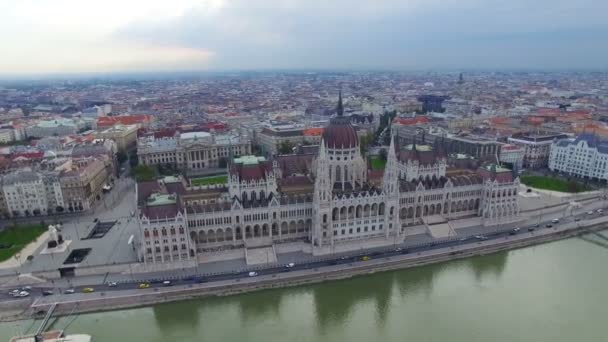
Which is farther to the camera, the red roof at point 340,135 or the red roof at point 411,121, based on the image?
the red roof at point 411,121

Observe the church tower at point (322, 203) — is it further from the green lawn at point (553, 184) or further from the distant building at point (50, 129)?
the distant building at point (50, 129)

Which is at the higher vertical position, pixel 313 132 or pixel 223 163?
pixel 313 132

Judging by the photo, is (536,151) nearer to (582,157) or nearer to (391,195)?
(582,157)

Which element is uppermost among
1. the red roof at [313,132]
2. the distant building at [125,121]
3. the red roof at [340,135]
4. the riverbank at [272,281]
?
the red roof at [340,135]

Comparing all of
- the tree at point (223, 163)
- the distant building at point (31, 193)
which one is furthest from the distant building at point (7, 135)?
the tree at point (223, 163)

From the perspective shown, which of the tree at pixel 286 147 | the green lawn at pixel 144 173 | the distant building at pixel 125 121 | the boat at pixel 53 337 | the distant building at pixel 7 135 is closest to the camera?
the boat at pixel 53 337

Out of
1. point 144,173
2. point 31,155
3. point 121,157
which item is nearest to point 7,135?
point 121,157

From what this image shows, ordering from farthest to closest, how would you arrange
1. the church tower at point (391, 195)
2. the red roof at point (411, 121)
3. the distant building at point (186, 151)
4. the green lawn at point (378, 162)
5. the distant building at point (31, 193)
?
1. the red roof at point (411, 121)
2. the distant building at point (186, 151)
3. the green lawn at point (378, 162)
4. the distant building at point (31, 193)
5. the church tower at point (391, 195)

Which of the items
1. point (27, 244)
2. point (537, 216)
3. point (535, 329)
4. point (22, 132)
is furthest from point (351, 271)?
point (22, 132)
